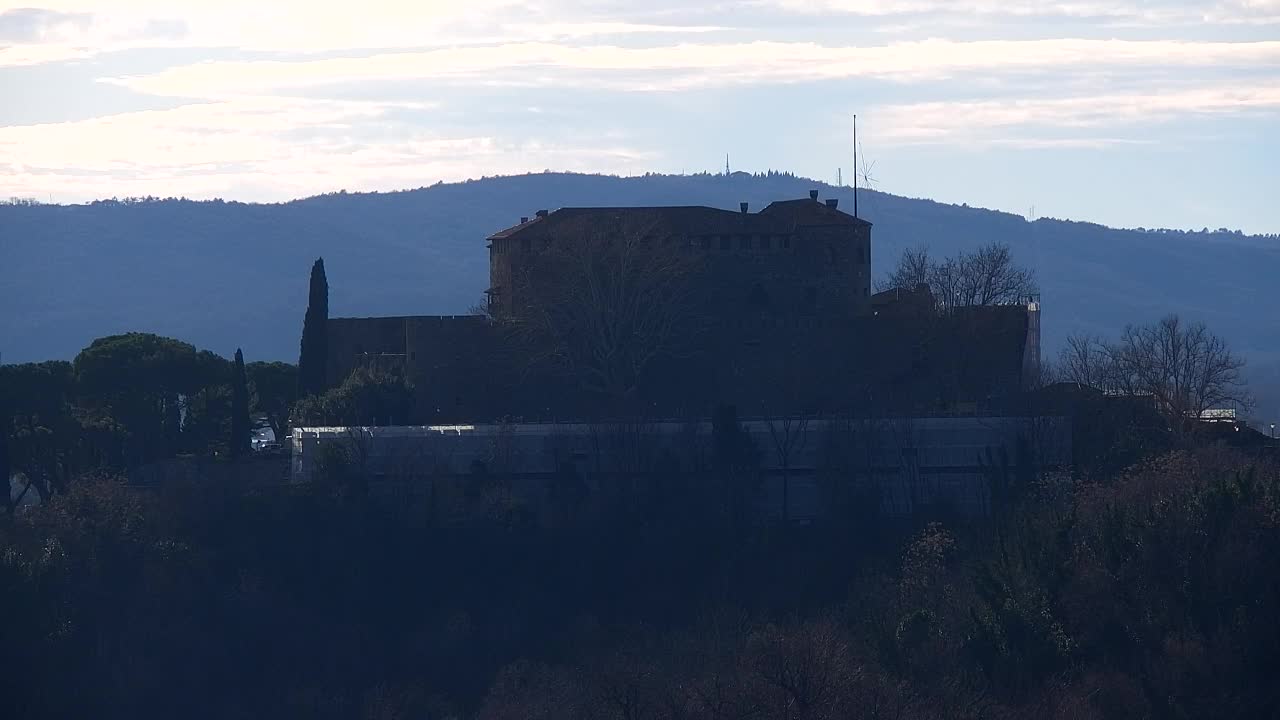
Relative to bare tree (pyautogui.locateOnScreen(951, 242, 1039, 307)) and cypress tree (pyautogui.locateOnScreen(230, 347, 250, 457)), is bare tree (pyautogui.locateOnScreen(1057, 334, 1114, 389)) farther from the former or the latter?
cypress tree (pyautogui.locateOnScreen(230, 347, 250, 457))

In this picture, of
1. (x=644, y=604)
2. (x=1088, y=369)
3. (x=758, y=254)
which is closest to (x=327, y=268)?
(x=758, y=254)

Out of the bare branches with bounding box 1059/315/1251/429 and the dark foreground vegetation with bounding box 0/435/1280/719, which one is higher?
the bare branches with bounding box 1059/315/1251/429

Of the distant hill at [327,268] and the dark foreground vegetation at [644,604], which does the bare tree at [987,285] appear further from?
the distant hill at [327,268]

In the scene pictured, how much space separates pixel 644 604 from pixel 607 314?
776cm

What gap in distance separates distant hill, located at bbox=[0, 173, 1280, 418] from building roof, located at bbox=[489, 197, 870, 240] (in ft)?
286

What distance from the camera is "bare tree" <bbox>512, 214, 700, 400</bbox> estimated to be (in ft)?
151

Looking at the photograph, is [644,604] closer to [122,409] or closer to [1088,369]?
[122,409]

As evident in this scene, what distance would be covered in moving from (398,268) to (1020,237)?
6359cm

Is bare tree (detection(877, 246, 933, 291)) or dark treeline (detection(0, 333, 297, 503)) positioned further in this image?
bare tree (detection(877, 246, 933, 291))

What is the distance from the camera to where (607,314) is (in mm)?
45844

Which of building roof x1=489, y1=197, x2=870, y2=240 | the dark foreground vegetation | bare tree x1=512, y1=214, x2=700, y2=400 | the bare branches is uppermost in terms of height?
building roof x1=489, y1=197, x2=870, y2=240

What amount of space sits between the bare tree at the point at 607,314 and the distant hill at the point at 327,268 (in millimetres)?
91301

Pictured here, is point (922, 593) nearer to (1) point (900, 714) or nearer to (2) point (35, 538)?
(1) point (900, 714)

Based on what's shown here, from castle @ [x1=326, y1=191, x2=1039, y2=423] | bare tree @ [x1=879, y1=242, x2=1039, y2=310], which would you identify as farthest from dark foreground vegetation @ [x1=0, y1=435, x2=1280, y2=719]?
bare tree @ [x1=879, y1=242, x2=1039, y2=310]
